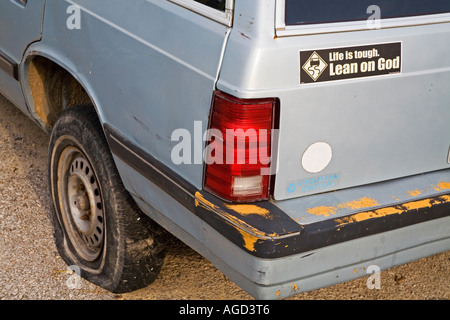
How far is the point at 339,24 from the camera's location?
233cm

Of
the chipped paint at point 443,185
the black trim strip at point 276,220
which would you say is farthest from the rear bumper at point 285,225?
the chipped paint at point 443,185

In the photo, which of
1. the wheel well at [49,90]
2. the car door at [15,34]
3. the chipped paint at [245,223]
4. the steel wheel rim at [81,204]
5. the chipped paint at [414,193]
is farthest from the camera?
the wheel well at [49,90]

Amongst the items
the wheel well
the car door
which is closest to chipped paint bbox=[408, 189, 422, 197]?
the wheel well

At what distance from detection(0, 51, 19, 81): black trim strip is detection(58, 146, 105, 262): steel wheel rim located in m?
0.56

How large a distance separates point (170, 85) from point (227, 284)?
125cm

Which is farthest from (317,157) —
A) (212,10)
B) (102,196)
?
(102,196)

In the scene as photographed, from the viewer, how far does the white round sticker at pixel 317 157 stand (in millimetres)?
2373

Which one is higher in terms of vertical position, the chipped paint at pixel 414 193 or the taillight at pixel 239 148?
the taillight at pixel 239 148

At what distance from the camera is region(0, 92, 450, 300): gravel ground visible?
3232mm

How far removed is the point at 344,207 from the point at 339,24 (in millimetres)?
635

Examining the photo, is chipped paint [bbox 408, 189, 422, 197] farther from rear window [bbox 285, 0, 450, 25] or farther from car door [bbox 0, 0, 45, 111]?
car door [bbox 0, 0, 45, 111]

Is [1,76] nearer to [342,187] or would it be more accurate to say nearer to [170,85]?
[170,85]

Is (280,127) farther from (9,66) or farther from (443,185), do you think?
(9,66)

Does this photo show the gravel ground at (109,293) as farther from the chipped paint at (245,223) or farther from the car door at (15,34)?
the chipped paint at (245,223)
